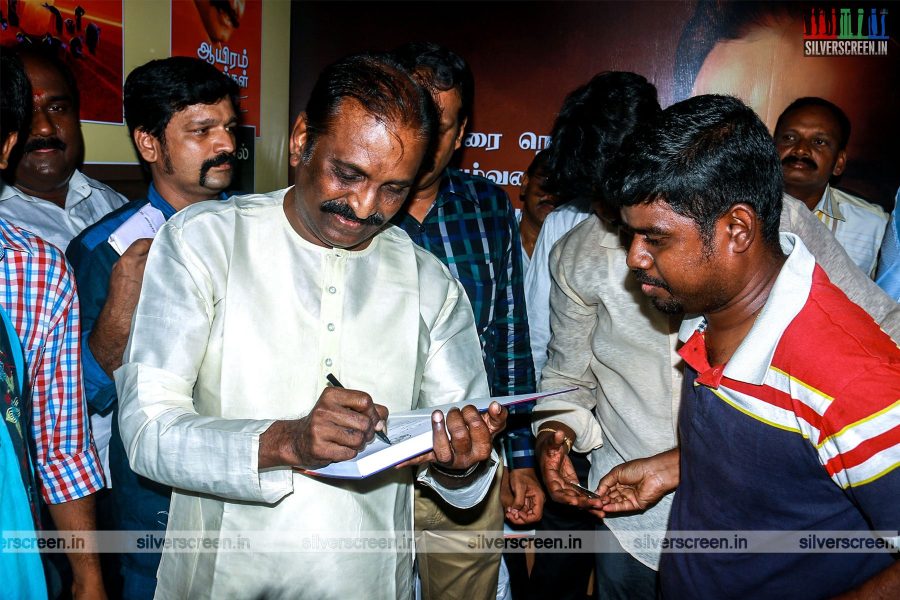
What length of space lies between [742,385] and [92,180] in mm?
2777

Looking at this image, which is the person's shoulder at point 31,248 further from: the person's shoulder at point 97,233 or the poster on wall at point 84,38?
the poster on wall at point 84,38

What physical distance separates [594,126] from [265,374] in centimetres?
143

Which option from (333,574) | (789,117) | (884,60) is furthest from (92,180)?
(884,60)

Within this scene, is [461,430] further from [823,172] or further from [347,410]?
[823,172]

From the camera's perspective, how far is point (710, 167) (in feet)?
4.83

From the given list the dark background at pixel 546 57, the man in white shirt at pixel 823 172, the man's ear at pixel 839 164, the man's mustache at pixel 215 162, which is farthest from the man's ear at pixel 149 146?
the man's ear at pixel 839 164

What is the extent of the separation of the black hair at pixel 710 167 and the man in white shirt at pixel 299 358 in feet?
1.64

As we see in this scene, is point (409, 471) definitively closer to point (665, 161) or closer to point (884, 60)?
point (665, 161)

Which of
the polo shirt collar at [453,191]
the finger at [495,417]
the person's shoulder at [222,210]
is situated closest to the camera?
the finger at [495,417]

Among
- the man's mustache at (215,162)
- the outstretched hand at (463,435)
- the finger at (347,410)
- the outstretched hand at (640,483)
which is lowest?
the outstretched hand at (640,483)

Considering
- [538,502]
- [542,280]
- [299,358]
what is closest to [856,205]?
[542,280]

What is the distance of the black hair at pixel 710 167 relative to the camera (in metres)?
1.47

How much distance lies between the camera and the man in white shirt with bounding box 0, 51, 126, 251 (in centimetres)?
271

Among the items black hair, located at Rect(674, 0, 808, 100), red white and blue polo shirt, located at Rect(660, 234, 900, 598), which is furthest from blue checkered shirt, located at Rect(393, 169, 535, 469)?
black hair, located at Rect(674, 0, 808, 100)
